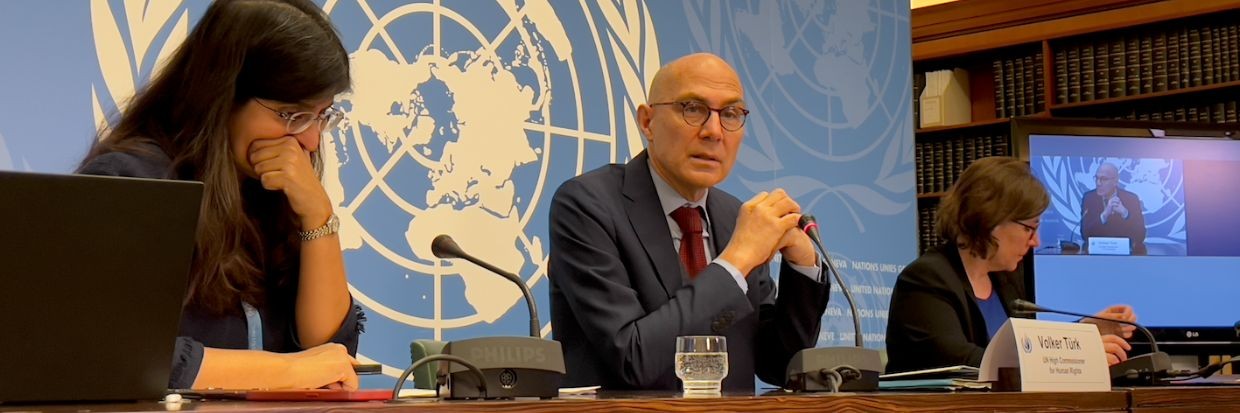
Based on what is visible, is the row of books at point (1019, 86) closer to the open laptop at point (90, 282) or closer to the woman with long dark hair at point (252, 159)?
the woman with long dark hair at point (252, 159)

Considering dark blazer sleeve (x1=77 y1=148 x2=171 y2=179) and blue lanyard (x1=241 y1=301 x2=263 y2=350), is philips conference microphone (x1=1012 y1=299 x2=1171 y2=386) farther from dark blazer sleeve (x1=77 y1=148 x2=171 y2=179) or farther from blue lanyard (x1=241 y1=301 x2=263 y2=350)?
dark blazer sleeve (x1=77 y1=148 x2=171 y2=179)

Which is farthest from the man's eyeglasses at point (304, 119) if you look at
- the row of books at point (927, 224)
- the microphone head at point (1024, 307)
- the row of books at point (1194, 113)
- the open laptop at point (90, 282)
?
the row of books at point (927, 224)

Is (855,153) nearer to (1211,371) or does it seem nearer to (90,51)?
(1211,371)

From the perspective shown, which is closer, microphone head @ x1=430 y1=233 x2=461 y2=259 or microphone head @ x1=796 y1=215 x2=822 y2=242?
microphone head @ x1=430 y1=233 x2=461 y2=259

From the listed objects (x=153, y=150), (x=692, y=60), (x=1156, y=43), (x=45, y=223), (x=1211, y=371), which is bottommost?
(x=1211, y=371)

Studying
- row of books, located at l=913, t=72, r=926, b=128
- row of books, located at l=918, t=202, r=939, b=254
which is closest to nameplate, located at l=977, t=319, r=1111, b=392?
row of books, located at l=918, t=202, r=939, b=254

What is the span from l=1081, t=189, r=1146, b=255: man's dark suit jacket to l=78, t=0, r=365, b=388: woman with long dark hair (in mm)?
2403

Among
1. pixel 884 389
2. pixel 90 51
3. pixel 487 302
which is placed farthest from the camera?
pixel 487 302

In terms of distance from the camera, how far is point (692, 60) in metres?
2.46

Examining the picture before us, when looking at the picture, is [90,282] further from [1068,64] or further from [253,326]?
[1068,64]

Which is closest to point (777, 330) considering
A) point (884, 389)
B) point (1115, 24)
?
point (884, 389)

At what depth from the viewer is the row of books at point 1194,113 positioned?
201 inches

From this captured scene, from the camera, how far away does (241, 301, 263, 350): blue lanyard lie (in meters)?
1.86

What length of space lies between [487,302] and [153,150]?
1293 millimetres
